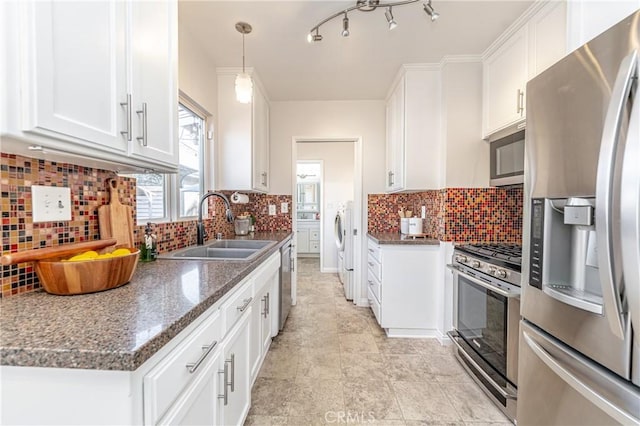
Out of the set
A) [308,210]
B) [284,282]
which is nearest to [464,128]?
[284,282]

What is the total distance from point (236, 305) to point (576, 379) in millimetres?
1285

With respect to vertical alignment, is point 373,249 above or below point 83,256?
below

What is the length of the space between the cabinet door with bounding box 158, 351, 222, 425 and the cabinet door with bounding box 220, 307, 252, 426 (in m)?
0.07

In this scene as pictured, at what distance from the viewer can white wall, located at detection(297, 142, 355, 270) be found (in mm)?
5305

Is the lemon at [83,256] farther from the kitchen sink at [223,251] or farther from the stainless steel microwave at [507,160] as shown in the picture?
the stainless steel microwave at [507,160]

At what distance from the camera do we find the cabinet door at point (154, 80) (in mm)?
1021

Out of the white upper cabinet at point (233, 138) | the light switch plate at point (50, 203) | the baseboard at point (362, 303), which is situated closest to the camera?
the light switch plate at point (50, 203)

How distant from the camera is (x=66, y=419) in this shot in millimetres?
603

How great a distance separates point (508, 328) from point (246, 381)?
1504mm

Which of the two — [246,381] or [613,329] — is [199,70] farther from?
[613,329]

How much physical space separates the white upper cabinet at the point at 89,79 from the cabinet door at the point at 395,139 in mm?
2065

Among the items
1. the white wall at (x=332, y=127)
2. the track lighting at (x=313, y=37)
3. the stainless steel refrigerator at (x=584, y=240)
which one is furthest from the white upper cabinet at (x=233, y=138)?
the stainless steel refrigerator at (x=584, y=240)

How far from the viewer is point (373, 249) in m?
3.00

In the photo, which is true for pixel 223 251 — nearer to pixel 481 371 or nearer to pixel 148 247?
pixel 148 247
